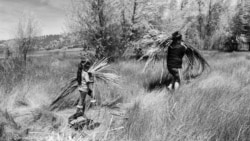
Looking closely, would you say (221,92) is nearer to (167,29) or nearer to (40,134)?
(40,134)

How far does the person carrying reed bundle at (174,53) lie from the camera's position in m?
5.05

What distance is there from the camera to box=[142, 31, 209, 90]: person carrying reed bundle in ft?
16.6

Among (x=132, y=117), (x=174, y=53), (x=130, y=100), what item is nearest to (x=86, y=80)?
(x=132, y=117)

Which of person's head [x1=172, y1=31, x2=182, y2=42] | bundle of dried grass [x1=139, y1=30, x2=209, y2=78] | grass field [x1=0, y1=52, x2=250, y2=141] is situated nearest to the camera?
grass field [x1=0, y1=52, x2=250, y2=141]

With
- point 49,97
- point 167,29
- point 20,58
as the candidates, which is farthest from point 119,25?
point 49,97

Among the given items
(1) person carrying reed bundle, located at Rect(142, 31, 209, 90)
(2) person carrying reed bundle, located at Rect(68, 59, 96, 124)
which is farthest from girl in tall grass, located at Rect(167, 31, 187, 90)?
(2) person carrying reed bundle, located at Rect(68, 59, 96, 124)

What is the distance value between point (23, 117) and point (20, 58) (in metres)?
3.37

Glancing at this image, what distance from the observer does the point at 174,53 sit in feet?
16.6

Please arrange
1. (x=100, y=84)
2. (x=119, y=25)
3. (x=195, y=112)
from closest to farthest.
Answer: (x=195, y=112), (x=100, y=84), (x=119, y=25)

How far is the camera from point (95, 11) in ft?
38.4

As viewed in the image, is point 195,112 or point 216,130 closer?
point 216,130

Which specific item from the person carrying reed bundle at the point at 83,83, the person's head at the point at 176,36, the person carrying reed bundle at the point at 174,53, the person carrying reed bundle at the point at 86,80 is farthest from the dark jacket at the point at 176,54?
the person carrying reed bundle at the point at 83,83

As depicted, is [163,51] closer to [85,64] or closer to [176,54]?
[176,54]

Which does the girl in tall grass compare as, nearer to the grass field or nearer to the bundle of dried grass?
the bundle of dried grass
